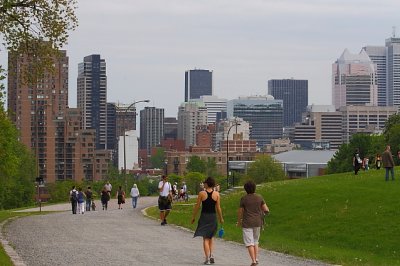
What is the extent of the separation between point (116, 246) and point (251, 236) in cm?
557

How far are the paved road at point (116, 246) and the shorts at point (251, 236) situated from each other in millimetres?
807

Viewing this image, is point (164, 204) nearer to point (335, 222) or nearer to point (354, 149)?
point (335, 222)

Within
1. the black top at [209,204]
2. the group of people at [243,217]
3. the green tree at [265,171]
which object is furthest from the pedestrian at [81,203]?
the green tree at [265,171]

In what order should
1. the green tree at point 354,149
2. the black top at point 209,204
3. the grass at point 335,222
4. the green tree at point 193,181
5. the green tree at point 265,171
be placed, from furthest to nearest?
the green tree at point 265,171 → the green tree at point 193,181 → the green tree at point 354,149 → the grass at point 335,222 → the black top at point 209,204

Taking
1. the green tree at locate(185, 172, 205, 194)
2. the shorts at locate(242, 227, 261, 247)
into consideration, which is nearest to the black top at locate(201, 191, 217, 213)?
the shorts at locate(242, 227, 261, 247)

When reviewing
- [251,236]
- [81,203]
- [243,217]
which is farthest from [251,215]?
[81,203]

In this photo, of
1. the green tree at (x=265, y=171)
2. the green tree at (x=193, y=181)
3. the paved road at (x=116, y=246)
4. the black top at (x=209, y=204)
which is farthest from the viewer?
the green tree at (x=265, y=171)

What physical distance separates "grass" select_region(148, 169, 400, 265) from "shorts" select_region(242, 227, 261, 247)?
9.71ft

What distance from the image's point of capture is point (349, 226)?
108 feet

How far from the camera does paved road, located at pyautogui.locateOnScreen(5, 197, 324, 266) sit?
23016mm

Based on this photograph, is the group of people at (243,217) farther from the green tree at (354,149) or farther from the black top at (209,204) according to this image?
the green tree at (354,149)

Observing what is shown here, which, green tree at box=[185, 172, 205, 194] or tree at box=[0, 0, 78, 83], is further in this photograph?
green tree at box=[185, 172, 205, 194]

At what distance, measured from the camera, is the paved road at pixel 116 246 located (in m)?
23.0

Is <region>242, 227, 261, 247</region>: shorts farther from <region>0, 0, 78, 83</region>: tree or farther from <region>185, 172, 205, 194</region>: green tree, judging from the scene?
<region>185, 172, 205, 194</region>: green tree
